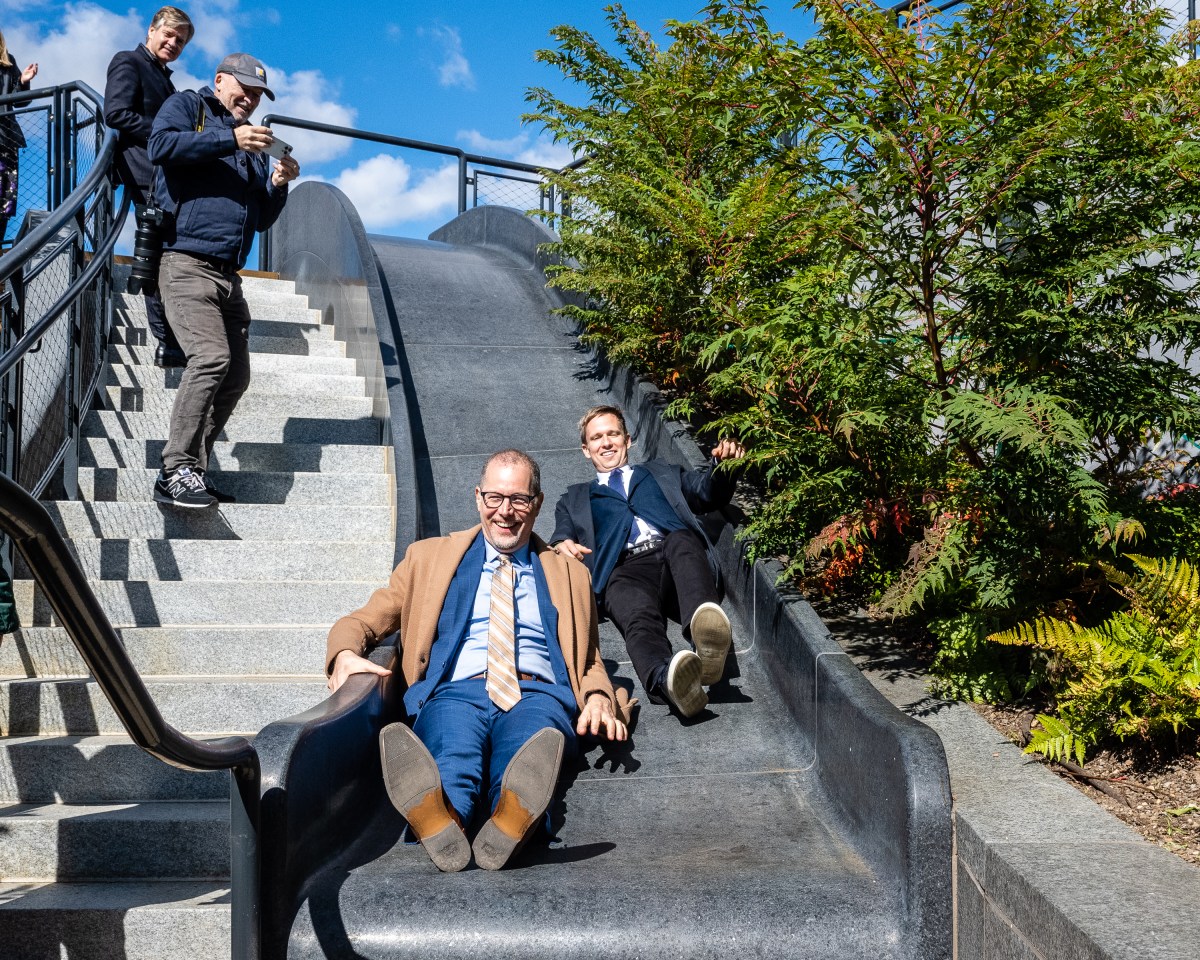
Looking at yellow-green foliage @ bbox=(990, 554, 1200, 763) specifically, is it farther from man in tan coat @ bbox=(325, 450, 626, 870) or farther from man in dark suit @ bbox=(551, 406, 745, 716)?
man in tan coat @ bbox=(325, 450, 626, 870)

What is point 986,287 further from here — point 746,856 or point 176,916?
point 176,916

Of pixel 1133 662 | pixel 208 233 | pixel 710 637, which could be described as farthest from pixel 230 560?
pixel 1133 662

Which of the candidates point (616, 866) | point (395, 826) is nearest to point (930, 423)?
point (616, 866)

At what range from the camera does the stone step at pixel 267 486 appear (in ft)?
17.1

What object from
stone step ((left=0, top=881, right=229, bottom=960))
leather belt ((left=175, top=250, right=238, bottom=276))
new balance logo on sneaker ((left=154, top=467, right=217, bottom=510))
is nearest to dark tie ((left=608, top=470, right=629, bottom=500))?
new balance logo on sneaker ((left=154, top=467, right=217, bottom=510))

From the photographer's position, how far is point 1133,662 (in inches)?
109

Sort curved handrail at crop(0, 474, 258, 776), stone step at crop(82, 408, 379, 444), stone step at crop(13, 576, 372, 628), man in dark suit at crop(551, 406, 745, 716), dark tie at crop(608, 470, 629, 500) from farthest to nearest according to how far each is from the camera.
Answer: stone step at crop(82, 408, 379, 444)
dark tie at crop(608, 470, 629, 500)
stone step at crop(13, 576, 372, 628)
man in dark suit at crop(551, 406, 745, 716)
curved handrail at crop(0, 474, 258, 776)

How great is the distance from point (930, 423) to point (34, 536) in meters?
2.75

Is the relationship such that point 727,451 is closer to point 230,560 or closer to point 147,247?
point 230,560

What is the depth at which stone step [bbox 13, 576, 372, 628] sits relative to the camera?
428 centimetres

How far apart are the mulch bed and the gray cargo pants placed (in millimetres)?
4005

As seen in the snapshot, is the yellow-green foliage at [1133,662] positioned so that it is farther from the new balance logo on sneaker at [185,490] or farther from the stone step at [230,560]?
the new balance logo on sneaker at [185,490]

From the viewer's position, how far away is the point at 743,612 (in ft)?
14.6

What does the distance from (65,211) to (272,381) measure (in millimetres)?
2515
